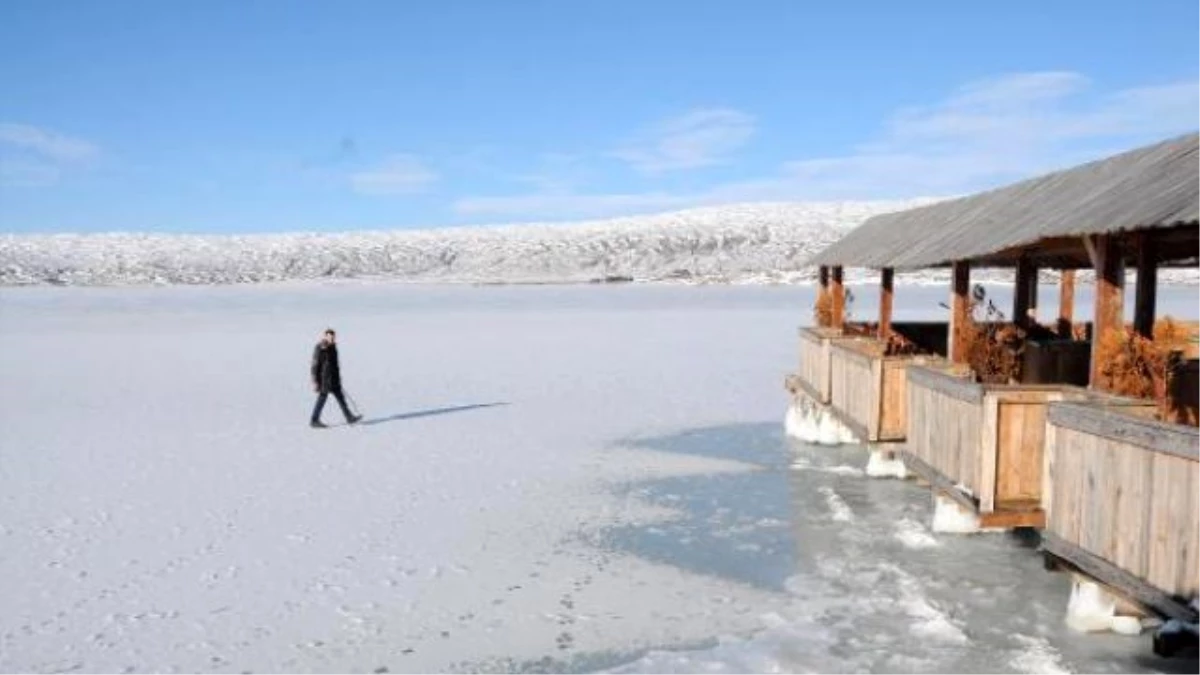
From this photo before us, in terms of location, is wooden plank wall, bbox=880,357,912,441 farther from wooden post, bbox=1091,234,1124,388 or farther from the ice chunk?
the ice chunk

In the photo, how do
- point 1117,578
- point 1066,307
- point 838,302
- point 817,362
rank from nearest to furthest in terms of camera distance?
1. point 1117,578
2. point 1066,307
3. point 817,362
4. point 838,302

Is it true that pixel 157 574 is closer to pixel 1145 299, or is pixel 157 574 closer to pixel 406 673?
pixel 406 673

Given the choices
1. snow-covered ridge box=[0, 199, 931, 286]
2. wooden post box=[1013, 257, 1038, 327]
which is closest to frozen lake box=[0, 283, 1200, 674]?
wooden post box=[1013, 257, 1038, 327]

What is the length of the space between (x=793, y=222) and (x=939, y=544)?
133426 mm

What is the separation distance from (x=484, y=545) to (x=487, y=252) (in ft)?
416

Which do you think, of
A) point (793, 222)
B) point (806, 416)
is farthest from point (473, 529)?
point (793, 222)

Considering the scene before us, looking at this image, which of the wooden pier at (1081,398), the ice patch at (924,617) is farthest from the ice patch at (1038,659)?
the wooden pier at (1081,398)

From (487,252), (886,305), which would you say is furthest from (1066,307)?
(487,252)

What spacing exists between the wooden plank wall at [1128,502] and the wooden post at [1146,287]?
1.05 metres

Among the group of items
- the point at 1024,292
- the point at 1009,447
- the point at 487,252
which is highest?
the point at 487,252

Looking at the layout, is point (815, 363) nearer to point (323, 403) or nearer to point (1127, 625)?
point (323, 403)

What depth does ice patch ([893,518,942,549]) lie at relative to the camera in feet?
37.1

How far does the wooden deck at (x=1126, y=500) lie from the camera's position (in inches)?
260

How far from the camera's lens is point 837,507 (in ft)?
43.5
